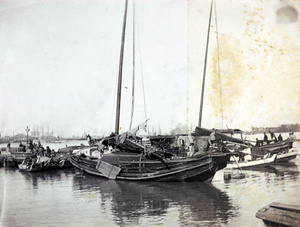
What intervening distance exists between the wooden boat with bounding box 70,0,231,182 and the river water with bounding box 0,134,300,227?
0.72 ft

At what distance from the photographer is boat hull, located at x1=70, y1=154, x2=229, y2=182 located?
19.0 ft

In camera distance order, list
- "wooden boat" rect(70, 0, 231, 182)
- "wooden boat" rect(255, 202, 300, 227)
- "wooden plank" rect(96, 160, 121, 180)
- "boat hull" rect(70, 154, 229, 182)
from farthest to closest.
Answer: "wooden plank" rect(96, 160, 121, 180) < "boat hull" rect(70, 154, 229, 182) < "wooden boat" rect(70, 0, 231, 182) < "wooden boat" rect(255, 202, 300, 227)

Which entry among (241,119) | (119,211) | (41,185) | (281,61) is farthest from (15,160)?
(281,61)

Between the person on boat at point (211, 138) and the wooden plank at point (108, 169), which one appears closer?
the person on boat at point (211, 138)

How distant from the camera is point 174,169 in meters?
6.06

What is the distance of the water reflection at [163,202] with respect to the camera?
396cm

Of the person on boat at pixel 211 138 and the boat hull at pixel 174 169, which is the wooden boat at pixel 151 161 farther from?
the person on boat at pixel 211 138

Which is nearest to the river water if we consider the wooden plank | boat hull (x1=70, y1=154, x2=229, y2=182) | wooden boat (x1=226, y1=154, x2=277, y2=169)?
boat hull (x1=70, y1=154, x2=229, y2=182)

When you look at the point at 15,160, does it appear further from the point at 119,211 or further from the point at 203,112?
the point at 203,112

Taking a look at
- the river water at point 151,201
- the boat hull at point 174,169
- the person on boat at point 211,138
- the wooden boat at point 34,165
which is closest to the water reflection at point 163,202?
the river water at point 151,201

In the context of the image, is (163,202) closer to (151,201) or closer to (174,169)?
(151,201)

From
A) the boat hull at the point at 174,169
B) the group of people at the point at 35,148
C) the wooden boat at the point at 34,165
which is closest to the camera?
the group of people at the point at 35,148

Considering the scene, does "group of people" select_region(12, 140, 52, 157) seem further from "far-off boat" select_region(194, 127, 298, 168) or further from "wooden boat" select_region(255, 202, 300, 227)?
"wooden boat" select_region(255, 202, 300, 227)

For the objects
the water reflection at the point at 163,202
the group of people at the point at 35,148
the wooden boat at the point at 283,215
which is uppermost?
the group of people at the point at 35,148
